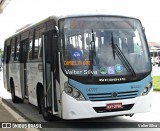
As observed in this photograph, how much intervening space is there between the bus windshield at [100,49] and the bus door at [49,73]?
0.64m

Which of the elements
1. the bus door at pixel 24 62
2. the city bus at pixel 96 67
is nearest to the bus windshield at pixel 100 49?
the city bus at pixel 96 67

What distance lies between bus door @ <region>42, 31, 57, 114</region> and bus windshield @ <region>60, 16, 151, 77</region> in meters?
0.64

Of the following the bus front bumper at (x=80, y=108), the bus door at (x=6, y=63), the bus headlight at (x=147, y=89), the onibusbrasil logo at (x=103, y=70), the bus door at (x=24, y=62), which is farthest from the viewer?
the bus door at (x=6, y=63)

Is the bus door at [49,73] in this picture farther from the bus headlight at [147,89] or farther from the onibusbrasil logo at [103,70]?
the bus headlight at [147,89]

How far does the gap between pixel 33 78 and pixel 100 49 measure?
3.10 meters

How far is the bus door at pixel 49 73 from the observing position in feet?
30.3

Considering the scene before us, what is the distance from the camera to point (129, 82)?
891cm

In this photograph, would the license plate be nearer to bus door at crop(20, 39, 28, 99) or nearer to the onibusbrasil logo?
the onibusbrasil logo

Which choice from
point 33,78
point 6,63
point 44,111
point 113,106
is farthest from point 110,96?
point 6,63

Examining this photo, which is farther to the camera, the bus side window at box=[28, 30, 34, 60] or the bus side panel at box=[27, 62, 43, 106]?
the bus side window at box=[28, 30, 34, 60]

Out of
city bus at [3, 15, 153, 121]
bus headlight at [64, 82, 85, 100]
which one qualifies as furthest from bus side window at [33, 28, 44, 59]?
bus headlight at [64, 82, 85, 100]

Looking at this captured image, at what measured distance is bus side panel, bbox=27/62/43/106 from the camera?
10.7 m

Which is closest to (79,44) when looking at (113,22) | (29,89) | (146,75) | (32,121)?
(113,22)

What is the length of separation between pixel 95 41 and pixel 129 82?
118cm
